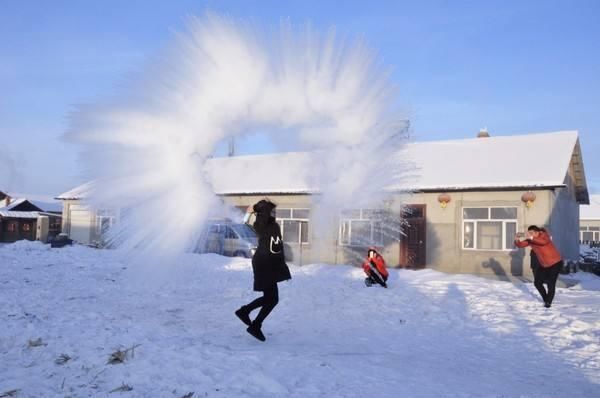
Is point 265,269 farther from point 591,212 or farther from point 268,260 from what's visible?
point 591,212

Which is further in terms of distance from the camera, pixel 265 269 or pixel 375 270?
pixel 375 270

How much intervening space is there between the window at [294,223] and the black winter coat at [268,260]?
50.6ft

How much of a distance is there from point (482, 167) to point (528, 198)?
269cm

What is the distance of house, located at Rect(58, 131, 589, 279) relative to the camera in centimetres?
1795

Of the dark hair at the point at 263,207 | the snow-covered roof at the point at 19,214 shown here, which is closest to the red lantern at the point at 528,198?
the dark hair at the point at 263,207

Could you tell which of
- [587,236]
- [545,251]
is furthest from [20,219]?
[587,236]

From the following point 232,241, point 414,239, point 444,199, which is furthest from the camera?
point 414,239

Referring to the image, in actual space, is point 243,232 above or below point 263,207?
below

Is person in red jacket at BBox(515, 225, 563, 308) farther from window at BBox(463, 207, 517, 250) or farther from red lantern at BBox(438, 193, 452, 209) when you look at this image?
red lantern at BBox(438, 193, 452, 209)

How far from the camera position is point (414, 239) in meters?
19.8

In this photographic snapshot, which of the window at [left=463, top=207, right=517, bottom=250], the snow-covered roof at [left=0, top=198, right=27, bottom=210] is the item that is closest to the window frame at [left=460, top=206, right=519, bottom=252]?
the window at [left=463, top=207, right=517, bottom=250]

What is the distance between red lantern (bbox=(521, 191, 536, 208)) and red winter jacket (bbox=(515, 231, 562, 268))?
27.5ft

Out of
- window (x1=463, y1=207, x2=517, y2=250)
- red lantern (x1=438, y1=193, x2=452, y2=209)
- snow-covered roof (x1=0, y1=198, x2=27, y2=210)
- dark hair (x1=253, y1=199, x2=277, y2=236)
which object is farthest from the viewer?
snow-covered roof (x1=0, y1=198, x2=27, y2=210)

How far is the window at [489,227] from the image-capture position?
18234mm
